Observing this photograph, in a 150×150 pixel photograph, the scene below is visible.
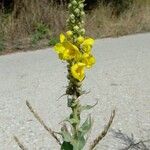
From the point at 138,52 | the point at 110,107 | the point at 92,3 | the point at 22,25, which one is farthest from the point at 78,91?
the point at 92,3

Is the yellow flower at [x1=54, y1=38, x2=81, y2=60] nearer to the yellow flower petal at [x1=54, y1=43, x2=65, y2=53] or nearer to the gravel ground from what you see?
the yellow flower petal at [x1=54, y1=43, x2=65, y2=53]

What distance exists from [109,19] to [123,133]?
28.4 ft

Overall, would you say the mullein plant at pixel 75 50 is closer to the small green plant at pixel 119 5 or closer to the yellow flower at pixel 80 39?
the yellow flower at pixel 80 39

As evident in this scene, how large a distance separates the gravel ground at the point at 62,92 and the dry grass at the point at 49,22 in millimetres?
1173

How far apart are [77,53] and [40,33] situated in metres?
9.90

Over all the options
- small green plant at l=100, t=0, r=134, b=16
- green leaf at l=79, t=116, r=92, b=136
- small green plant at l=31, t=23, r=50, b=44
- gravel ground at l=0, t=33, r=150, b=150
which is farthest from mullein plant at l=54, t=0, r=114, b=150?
small green plant at l=100, t=0, r=134, b=16

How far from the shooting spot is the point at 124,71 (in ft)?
28.5

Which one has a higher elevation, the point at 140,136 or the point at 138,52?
the point at 140,136

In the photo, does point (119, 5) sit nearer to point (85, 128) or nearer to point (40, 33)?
point (40, 33)

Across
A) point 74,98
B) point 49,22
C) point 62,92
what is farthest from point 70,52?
point 49,22

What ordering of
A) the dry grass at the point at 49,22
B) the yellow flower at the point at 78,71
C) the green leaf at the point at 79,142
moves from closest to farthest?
the yellow flower at the point at 78,71
the green leaf at the point at 79,142
the dry grass at the point at 49,22

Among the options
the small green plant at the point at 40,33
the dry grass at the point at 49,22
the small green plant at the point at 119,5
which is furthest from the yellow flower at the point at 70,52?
the small green plant at the point at 119,5

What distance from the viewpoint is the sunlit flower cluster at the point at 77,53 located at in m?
2.19

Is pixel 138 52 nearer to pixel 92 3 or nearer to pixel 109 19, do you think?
pixel 109 19
